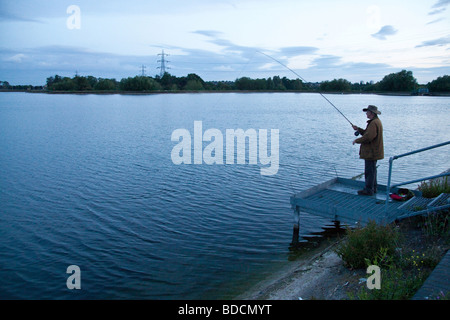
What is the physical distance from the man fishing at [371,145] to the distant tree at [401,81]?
125115mm

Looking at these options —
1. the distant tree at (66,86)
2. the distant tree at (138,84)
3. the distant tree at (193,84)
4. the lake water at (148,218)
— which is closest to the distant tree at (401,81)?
the distant tree at (193,84)

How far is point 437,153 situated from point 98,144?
65.3 feet

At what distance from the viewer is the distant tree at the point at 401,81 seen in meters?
118

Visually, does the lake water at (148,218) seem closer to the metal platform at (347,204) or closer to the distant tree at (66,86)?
the metal platform at (347,204)

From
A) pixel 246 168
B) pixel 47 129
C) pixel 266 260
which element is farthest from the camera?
pixel 47 129

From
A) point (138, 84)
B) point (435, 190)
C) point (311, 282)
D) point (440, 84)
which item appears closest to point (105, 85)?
point (138, 84)

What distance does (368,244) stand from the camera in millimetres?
6098

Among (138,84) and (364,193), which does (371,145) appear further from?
(138,84)

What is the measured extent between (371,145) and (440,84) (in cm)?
12428

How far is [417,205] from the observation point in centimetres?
750

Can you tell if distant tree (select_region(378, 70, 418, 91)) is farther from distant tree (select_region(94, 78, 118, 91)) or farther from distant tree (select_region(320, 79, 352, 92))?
distant tree (select_region(94, 78, 118, 91))

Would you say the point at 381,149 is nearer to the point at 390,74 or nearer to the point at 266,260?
the point at 266,260
